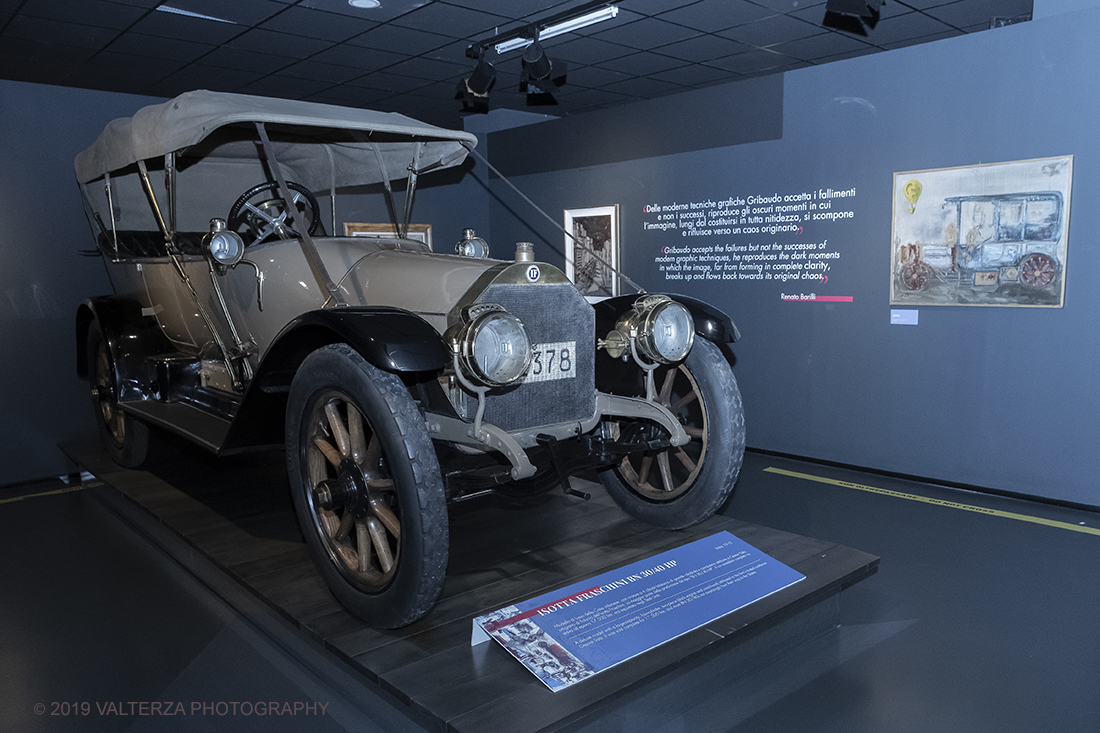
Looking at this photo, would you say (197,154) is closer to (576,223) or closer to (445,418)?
(445,418)

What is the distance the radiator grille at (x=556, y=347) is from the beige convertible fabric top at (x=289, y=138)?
126cm

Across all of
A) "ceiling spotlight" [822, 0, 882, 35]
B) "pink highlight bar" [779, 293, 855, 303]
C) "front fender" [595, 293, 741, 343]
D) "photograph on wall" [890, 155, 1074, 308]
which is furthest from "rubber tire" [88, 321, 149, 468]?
"ceiling spotlight" [822, 0, 882, 35]

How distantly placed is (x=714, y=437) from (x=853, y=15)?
3.64m

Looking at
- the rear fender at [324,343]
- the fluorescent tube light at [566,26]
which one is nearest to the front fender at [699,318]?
the rear fender at [324,343]

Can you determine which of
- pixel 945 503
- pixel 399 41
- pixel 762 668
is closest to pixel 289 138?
pixel 399 41

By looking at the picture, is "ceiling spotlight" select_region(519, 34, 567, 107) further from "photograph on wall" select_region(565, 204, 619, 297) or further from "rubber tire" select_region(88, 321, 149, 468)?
"rubber tire" select_region(88, 321, 149, 468)

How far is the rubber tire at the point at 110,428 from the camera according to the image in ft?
13.4

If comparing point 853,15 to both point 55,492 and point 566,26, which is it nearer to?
point 566,26

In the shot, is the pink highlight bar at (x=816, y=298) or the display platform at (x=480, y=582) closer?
the display platform at (x=480, y=582)

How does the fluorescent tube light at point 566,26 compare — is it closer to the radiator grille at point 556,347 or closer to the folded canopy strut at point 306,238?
the folded canopy strut at point 306,238

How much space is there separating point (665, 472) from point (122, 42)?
4904 millimetres

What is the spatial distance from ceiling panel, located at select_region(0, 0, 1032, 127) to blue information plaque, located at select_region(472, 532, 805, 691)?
3.76 m

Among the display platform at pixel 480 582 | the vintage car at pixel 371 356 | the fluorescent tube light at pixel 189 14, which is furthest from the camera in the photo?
the fluorescent tube light at pixel 189 14

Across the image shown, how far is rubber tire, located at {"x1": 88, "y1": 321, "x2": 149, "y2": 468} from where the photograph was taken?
Answer: 13.4ft
